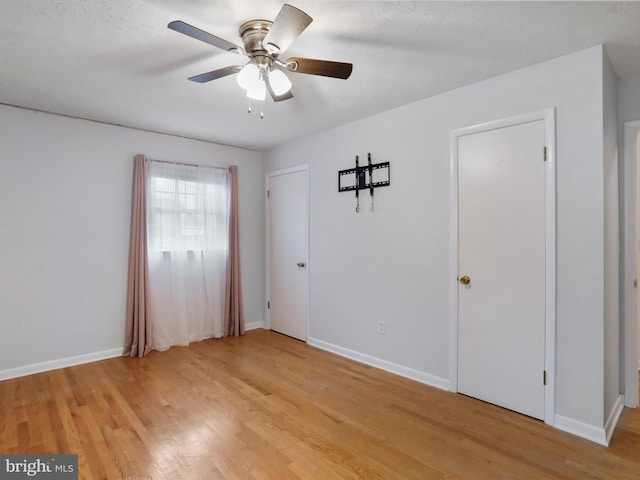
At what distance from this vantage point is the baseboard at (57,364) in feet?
10.4

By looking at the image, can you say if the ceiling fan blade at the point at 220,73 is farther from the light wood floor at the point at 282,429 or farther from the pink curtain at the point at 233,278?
the pink curtain at the point at 233,278

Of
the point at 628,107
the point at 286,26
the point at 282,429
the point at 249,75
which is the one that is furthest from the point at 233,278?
the point at 628,107

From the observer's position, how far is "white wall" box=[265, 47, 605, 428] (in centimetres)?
221

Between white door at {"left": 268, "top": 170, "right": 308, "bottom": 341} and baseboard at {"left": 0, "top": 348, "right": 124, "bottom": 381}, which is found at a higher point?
white door at {"left": 268, "top": 170, "right": 308, "bottom": 341}

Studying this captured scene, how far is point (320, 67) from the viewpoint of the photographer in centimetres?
Result: 193

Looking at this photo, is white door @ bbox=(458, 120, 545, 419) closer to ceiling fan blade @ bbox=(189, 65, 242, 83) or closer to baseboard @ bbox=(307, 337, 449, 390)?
baseboard @ bbox=(307, 337, 449, 390)

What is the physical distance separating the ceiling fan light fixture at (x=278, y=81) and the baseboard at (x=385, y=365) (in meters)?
2.56

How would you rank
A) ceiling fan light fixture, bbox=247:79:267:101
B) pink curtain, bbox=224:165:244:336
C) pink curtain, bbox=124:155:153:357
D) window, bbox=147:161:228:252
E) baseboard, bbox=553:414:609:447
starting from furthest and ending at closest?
1. pink curtain, bbox=224:165:244:336
2. window, bbox=147:161:228:252
3. pink curtain, bbox=124:155:153:357
4. baseboard, bbox=553:414:609:447
5. ceiling fan light fixture, bbox=247:79:267:101

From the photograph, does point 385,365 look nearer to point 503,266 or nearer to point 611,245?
point 503,266

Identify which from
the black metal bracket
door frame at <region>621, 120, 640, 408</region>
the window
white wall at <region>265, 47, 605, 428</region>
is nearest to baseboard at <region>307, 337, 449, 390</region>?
white wall at <region>265, 47, 605, 428</region>

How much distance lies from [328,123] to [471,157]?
1.57 metres

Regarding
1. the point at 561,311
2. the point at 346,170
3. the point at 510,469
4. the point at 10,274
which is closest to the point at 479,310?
the point at 561,311

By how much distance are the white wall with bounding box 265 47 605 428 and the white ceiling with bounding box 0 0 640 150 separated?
0.20 m

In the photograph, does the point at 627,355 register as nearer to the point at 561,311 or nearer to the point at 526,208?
the point at 561,311
